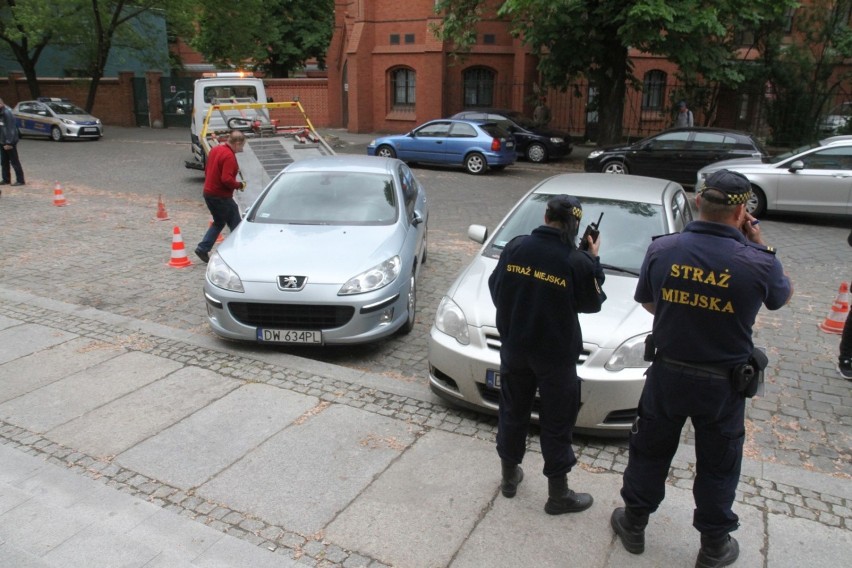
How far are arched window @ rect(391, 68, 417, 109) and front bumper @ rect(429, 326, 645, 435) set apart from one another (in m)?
24.6

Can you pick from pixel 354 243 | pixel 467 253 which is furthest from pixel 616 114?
pixel 354 243

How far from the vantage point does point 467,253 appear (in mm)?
10109

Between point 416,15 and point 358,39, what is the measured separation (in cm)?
261

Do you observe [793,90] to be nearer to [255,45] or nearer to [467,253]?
[467,253]

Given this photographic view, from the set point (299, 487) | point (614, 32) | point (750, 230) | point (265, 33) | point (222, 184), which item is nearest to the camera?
point (750, 230)

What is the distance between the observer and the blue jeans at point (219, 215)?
8.80 m

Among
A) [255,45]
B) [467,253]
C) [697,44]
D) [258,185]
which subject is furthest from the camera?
[255,45]

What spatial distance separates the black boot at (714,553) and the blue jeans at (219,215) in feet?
22.8

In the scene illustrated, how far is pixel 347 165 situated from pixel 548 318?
196 inches

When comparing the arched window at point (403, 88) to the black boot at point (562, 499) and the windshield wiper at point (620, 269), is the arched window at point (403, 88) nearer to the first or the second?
the windshield wiper at point (620, 269)

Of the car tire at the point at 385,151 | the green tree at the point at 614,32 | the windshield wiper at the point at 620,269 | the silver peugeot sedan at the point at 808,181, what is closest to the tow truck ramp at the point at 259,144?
the car tire at the point at 385,151

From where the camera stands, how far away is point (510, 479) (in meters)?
3.96

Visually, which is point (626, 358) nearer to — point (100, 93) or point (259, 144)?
point (259, 144)

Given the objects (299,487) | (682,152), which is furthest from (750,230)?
(682,152)
